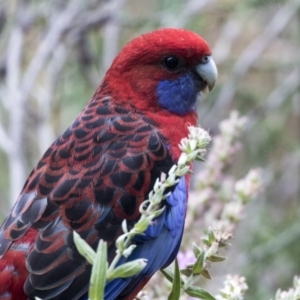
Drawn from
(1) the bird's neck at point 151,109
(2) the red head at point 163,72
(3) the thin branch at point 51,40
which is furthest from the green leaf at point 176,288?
(3) the thin branch at point 51,40

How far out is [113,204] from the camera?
1.78 metres

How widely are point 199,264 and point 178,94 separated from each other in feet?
3.18

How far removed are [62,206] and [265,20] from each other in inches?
132

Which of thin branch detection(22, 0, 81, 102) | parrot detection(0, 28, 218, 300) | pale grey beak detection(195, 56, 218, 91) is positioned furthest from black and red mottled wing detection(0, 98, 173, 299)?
thin branch detection(22, 0, 81, 102)

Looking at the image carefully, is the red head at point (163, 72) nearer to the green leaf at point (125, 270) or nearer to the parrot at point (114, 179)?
the parrot at point (114, 179)

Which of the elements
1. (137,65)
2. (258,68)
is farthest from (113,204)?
(258,68)

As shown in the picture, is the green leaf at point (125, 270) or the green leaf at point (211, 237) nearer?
the green leaf at point (125, 270)

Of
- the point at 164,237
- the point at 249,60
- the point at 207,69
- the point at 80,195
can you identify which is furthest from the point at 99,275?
the point at 249,60

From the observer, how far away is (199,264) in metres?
1.25

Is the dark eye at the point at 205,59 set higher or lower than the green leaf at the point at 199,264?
higher

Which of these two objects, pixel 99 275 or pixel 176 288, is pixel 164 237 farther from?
pixel 99 275

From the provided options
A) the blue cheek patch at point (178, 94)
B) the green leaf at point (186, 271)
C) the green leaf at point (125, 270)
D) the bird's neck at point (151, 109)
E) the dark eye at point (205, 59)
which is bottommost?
the green leaf at point (186, 271)

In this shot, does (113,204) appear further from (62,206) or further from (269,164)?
(269,164)

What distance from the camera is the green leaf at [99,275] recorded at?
3.29 ft
